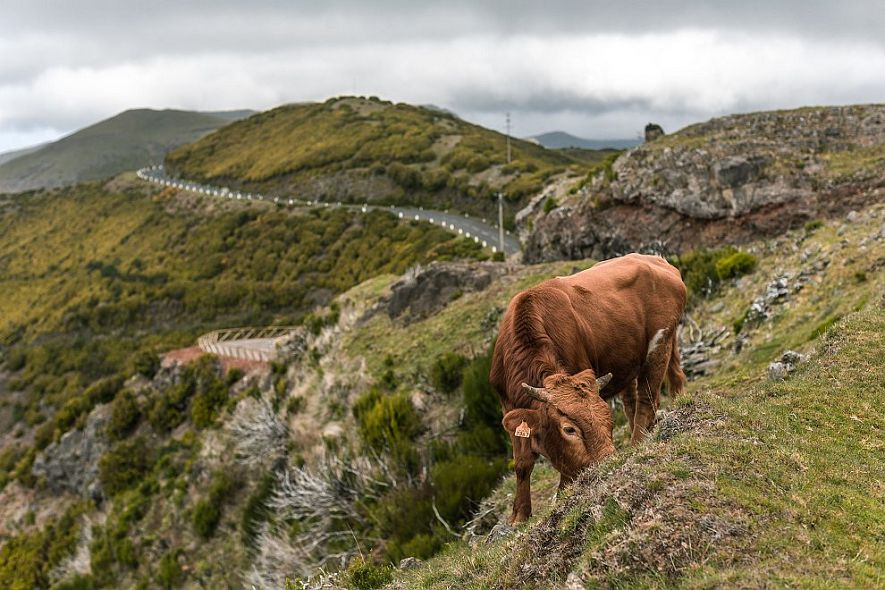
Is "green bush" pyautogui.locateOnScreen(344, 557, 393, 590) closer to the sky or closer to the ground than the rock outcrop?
closer to the ground

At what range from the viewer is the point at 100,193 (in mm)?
88375

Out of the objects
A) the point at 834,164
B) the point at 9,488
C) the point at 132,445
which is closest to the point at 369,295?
the point at 132,445

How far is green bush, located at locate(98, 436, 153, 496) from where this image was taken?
23156mm

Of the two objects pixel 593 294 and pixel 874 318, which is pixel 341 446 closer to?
pixel 593 294

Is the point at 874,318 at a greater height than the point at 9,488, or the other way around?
the point at 874,318

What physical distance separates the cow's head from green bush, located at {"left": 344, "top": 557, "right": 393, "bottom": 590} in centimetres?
304

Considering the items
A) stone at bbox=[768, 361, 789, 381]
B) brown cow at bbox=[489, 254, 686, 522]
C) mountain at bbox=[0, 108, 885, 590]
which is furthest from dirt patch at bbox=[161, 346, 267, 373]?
stone at bbox=[768, 361, 789, 381]

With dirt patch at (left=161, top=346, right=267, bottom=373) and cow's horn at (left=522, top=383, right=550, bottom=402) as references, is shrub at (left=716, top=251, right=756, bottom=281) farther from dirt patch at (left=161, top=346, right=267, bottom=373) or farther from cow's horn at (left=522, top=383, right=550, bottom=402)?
dirt patch at (left=161, top=346, right=267, bottom=373)

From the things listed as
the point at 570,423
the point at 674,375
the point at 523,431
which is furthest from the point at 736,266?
the point at 523,431

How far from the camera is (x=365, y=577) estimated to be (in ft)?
23.2

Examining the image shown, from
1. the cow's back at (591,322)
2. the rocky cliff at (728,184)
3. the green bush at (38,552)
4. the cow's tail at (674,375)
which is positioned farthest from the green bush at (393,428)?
the green bush at (38,552)

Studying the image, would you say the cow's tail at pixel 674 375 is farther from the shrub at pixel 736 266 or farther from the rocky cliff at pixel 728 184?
the rocky cliff at pixel 728 184

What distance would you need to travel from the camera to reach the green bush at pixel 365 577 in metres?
7.00

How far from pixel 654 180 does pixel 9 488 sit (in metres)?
33.6
